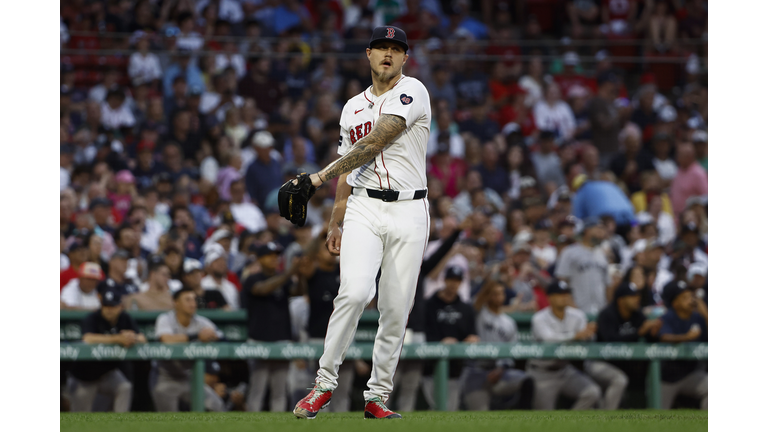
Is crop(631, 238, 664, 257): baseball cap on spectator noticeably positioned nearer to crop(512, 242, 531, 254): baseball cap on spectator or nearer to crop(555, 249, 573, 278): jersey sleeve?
crop(555, 249, 573, 278): jersey sleeve

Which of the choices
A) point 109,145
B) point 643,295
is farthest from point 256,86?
point 643,295

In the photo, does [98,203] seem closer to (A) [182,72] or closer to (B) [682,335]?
(A) [182,72]

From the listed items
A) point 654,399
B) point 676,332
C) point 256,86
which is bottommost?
point 654,399

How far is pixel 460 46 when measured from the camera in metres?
11.1

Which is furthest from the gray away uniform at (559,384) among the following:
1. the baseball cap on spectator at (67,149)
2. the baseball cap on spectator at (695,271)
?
the baseball cap on spectator at (67,149)

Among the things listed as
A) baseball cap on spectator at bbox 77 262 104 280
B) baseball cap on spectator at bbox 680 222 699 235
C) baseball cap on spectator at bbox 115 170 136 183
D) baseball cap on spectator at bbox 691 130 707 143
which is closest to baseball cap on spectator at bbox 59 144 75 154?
baseball cap on spectator at bbox 115 170 136 183

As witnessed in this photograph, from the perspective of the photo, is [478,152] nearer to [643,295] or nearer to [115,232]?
[643,295]

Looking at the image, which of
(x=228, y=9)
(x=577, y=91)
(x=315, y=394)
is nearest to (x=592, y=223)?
Answer: (x=577, y=91)

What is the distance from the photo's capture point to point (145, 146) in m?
10.4

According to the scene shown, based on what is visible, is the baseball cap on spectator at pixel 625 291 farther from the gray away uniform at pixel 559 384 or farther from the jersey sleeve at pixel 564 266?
the jersey sleeve at pixel 564 266

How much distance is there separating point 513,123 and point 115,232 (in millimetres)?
5420

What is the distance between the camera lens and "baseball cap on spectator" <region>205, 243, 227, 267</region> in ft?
27.3

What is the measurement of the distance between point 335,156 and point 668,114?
440 centimetres

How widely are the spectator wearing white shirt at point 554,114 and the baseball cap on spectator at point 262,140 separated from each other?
12.0 feet
